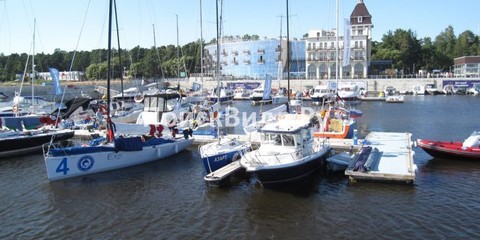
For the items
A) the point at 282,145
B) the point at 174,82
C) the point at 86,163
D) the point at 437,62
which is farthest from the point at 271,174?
the point at 437,62

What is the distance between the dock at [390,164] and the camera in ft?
73.2

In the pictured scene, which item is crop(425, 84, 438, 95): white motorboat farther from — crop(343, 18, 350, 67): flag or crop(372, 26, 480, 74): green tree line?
crop(343, 18, 350, 67): flag

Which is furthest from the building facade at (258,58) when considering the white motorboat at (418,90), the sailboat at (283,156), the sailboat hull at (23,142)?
the sailboat at (283,156)

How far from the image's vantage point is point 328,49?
372ft

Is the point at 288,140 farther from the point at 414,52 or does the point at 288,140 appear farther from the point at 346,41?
the point at 414,52

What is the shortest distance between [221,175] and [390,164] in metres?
10.0

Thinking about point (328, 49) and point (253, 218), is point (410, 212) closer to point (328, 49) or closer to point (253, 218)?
point (253, 218)

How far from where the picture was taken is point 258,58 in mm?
123062

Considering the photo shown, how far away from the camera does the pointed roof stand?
11606 cm

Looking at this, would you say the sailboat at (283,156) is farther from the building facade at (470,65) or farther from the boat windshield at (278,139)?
the building facade at (470,65)

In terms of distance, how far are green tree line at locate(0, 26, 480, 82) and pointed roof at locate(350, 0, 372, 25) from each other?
11286 mm

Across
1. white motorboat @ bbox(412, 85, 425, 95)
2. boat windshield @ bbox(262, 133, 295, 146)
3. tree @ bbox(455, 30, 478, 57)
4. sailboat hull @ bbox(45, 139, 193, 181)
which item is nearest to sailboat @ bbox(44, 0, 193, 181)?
sailboat hull @ bbox(45, 139, 193, 181)

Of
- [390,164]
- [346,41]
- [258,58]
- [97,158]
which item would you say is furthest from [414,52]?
[97,158]

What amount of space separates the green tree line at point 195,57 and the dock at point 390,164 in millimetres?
67074
